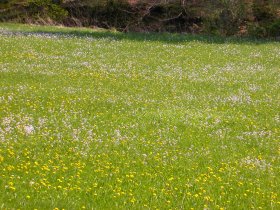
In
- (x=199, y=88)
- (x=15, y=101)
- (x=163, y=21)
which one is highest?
(x=15, y=101)

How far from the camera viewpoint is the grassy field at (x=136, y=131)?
870 cm

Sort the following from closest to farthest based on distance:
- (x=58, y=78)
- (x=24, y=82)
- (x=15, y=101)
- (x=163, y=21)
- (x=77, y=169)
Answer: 1. (x=77, y=169)
2. (x=15, y=101)
3. (x=24, y=82)
4. (x=58, y=78)
5. (x=163, y=21)

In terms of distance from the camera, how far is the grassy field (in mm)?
8703

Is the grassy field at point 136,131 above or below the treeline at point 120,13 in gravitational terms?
above

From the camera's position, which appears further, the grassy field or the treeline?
the treeline

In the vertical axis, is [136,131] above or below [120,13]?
above

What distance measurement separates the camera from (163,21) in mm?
42938

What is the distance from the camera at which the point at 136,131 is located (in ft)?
41.9

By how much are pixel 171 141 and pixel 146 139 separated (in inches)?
22.8

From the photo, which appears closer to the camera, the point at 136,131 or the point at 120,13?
the point at 136,131

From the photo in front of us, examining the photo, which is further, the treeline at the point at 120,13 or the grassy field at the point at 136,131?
the treeline at the point at 120,13

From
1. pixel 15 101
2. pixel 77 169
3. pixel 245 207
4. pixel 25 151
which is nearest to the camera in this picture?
pixel 245 207

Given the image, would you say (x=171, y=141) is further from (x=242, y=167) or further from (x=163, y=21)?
(x=163, y=21)

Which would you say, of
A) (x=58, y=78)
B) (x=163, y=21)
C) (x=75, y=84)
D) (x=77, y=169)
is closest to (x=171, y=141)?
(x=77, y=169)
